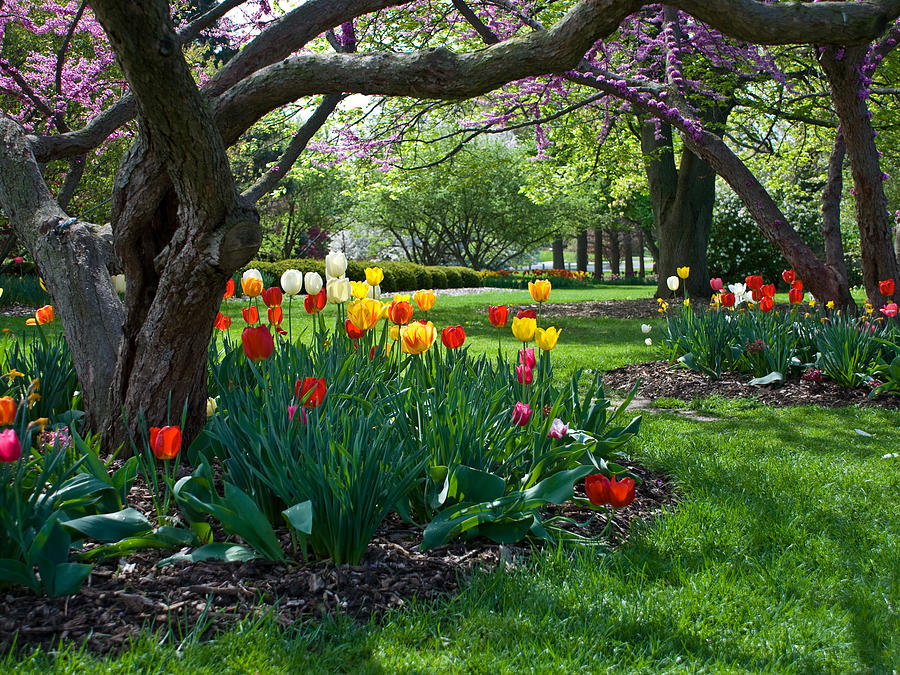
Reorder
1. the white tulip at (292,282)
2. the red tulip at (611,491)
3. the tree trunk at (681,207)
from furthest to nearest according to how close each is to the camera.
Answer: the tree trunk at (681,207), the white tulip at (292,282), the red tulip at (611,491)

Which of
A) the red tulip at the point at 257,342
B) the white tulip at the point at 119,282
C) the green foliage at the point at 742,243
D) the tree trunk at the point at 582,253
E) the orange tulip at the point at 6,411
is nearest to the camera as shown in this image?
the orange tulip at the point at 6,411

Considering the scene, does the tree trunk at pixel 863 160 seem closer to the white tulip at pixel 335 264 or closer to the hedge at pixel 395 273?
the white tulip at pixel 335 264

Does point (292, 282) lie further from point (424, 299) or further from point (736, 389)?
point (736, 389)

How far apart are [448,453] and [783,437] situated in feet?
9.22

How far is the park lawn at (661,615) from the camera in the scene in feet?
6.49

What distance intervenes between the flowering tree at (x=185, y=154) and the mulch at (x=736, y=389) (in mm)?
2955

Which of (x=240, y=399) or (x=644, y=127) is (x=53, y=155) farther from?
(x=644, y=127)

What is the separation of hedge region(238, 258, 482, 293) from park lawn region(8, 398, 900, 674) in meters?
11.2

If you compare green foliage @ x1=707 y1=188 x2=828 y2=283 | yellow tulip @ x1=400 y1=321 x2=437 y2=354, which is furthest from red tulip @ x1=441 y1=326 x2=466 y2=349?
green foliage @ x1=707 y1=188 x2=828 y2=283

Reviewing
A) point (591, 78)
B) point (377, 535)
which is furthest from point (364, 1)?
point (591, 78)

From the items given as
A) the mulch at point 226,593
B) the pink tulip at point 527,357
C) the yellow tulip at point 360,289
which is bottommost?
the mulch at point 226,593

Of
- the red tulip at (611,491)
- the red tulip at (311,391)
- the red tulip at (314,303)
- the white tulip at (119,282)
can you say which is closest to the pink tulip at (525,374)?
the red tulip at (611,491)

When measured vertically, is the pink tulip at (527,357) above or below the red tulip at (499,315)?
below

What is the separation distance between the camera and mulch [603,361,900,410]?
5.66m
